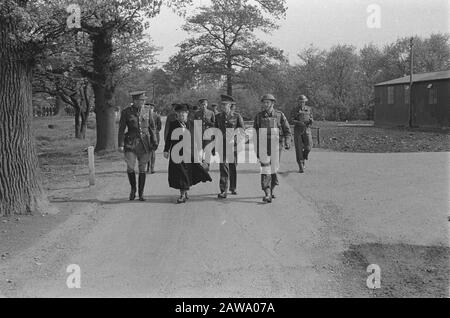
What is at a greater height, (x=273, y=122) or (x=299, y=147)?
(x=273, y=122)

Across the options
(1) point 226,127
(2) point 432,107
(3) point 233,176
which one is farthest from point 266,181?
(2) point 432,107

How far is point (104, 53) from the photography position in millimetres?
21078

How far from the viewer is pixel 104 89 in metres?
21.6

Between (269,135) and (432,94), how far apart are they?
33.5 meters

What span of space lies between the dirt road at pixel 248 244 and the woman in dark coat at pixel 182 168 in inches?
15.0

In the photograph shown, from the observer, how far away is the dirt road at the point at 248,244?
19.4 feet

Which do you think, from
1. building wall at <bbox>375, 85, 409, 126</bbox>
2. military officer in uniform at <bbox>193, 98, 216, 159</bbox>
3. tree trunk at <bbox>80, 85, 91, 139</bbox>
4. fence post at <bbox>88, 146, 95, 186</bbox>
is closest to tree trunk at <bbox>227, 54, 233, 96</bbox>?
tree trunk at <bbox>80, 85, 91, 139</bbox>

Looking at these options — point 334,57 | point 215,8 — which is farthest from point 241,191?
point 334,57

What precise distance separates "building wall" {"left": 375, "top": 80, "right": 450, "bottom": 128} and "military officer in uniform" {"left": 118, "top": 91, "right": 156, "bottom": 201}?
32.4 metres

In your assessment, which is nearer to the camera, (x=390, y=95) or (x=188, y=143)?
(x=188, y=143)

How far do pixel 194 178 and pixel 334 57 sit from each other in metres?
61.1

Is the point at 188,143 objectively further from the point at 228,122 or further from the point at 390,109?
the point at 390,109

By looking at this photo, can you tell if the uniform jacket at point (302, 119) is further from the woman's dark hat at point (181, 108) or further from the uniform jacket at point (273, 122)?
the woman's dark hat at point (181, 108)

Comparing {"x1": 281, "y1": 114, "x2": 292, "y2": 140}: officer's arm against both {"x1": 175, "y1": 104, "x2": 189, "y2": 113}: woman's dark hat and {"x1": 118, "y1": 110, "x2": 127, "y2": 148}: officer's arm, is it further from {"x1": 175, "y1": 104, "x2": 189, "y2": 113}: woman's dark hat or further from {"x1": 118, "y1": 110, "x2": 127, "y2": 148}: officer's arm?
{"x1": 118, "y1": 110, "x2": 127, "y2": 148}: officer's arm
